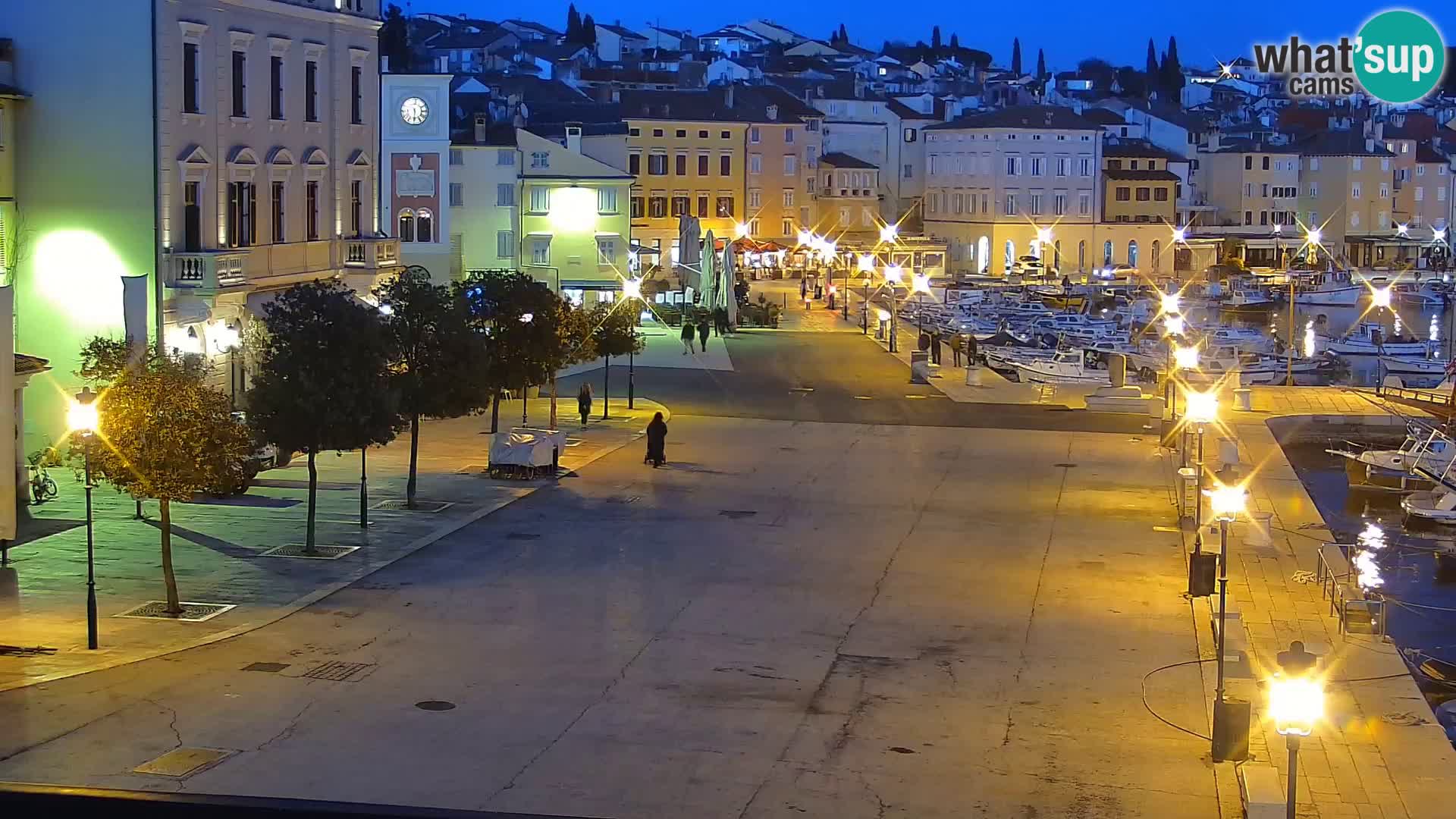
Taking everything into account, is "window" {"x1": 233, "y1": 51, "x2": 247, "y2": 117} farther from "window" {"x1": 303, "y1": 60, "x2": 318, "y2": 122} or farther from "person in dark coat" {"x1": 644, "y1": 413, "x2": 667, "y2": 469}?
"person in dark coat" {"x1": 644, "y1": 413, "x2": 667, "y2": 469}

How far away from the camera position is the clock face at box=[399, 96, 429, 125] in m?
60.2

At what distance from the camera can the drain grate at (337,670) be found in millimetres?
18344

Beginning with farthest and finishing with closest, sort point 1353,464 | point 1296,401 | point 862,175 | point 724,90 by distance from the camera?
point 862,175 → point 724,90 → point 1296,401 → point 1353,464

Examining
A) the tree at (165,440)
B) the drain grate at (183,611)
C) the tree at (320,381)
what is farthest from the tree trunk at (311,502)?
the tree at (165,440)

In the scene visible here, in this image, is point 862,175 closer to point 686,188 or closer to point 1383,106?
point 686,188

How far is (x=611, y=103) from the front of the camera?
10394cm

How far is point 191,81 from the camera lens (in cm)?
3303

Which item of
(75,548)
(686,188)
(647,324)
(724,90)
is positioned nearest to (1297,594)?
(75,548)

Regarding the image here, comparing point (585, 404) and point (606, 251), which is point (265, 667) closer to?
point (585, 404)

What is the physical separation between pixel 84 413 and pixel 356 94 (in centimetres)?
2147

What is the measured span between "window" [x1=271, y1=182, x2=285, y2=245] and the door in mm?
3149

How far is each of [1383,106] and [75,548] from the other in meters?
155

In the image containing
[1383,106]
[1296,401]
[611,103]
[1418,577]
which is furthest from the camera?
[1383,106]

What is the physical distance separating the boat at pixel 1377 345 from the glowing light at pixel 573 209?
95.6 ft
